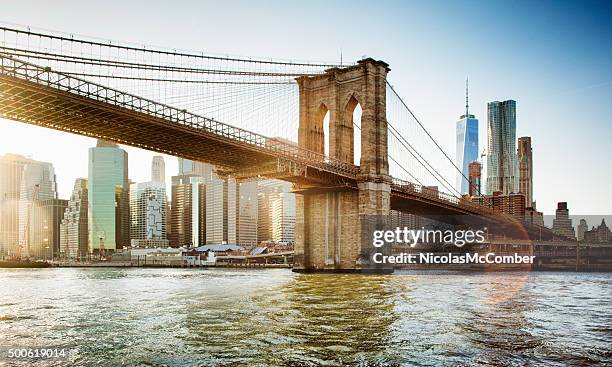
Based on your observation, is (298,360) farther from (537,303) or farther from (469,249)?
(469,249)

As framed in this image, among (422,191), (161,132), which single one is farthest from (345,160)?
(161,132)

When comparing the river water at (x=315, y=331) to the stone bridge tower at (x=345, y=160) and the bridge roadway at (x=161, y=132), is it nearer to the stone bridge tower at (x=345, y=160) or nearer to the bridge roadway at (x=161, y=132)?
the bridge roadway at (x=161, y=132)

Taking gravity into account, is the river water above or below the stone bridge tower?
below

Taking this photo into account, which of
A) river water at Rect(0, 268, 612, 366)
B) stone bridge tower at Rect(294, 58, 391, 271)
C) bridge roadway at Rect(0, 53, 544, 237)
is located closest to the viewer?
river water at Rect(0, 268, 612, 366)

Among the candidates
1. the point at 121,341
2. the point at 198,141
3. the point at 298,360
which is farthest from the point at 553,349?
the point at 198,141

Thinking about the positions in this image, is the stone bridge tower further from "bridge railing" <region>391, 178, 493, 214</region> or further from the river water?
the river water

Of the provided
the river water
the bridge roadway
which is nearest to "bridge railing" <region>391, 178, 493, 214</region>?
the bridge roadway
